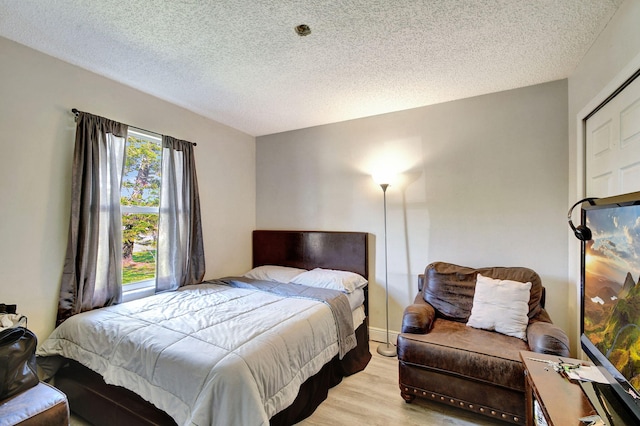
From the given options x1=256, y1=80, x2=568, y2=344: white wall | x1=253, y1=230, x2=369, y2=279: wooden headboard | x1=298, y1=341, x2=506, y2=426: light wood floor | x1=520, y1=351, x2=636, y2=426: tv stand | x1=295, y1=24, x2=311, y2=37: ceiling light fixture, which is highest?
x1=295, y1=24, x2=311, y2=37: ceiling light fixture

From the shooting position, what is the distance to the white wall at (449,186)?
251cm

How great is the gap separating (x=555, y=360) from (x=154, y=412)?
224 centimetres

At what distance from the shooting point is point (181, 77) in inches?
94.8

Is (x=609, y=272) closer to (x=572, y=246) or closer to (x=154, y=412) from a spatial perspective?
(x=572, y=246)

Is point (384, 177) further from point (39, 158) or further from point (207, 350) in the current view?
point (39, 158)

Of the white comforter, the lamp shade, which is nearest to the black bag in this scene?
the white comforter

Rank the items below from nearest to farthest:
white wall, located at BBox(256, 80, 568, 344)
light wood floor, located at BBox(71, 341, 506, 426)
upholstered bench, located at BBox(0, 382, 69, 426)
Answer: upholstered bench, located at BBox(0, 382, 69, 426) < light wood floor, located at BBox(71, 341, 506, 426) < white wall, located at BBox(256, 80, 568, 344)

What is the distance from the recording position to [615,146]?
1.69 metres

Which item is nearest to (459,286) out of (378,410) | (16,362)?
(378,410)

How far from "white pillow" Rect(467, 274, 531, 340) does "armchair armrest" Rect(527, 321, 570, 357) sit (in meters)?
0.16

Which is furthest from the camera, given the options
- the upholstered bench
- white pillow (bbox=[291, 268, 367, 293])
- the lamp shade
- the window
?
the lamp shade

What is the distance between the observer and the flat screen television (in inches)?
39.7

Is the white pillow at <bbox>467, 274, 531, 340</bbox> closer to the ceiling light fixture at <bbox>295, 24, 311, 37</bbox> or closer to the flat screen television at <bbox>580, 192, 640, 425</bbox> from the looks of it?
the flat screen television at <bbox>580, 192, 640, 425</bbox>

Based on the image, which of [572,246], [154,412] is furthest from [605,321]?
[154,412]
